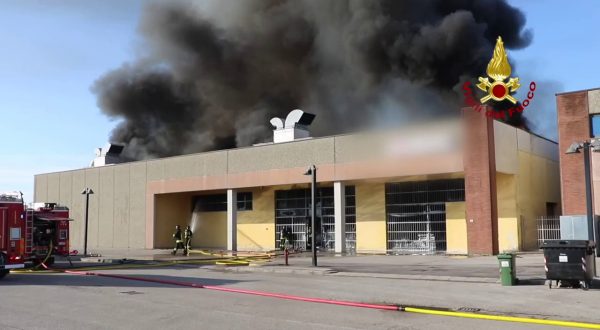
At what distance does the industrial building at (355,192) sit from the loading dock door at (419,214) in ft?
0.16

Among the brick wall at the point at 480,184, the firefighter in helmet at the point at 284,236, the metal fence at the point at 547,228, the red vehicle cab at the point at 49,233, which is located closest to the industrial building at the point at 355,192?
the brick wall at the point at 480,184

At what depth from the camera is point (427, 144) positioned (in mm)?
22891

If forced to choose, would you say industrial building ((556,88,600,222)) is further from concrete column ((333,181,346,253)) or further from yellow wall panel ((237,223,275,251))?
yellow wall panel ((237,223,275,251))

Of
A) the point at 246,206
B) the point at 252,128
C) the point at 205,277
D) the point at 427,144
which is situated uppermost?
the point at 252,128

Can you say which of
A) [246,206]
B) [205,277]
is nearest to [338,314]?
[205,277]

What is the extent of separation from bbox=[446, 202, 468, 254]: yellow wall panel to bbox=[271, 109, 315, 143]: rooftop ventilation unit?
11224 millimetres

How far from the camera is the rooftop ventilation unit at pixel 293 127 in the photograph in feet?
111

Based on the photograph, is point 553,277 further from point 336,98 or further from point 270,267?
point 336,98

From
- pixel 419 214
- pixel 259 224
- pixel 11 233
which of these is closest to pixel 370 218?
pixel 419 214

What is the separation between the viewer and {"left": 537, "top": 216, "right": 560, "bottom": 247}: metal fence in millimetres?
26203

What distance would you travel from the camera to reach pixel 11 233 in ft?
49.1

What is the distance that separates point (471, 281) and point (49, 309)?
9.35m

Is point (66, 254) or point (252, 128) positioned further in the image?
point (252, 128)

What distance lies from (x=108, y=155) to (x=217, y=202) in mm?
13021
